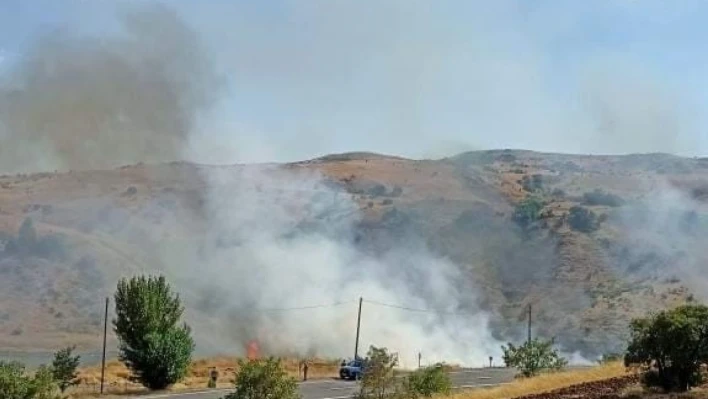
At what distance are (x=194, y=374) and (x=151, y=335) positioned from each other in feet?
41.1

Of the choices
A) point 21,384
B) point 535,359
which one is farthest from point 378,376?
point 535,359

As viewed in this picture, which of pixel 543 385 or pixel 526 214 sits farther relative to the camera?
pixel 526 214

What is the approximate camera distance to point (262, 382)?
2448 centimetres

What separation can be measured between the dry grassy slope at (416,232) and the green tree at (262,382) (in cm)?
6332

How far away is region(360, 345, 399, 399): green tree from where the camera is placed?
95.1 feet

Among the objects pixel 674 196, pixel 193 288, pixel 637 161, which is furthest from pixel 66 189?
pixel 637 161

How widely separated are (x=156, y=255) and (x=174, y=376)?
192ft

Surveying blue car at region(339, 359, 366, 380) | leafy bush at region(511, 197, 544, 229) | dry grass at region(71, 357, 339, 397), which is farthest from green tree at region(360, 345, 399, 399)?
leafy bush at region(511, 197, 544, 229)

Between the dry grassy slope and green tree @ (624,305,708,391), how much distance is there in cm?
6374

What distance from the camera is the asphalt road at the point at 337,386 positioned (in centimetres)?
4428

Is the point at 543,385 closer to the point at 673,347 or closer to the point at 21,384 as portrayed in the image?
the point at 673,347

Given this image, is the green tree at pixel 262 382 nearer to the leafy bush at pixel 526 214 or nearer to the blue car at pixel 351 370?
the blue car at pixel 351 370

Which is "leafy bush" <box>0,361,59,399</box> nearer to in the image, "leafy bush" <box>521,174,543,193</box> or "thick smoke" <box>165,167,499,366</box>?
"thick smoke" <box>165,167,499,366</box>

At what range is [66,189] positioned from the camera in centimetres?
14350
